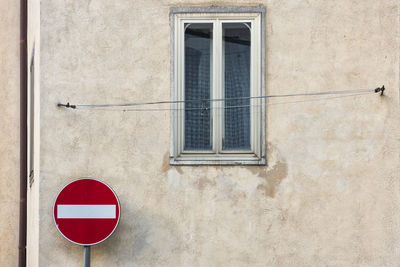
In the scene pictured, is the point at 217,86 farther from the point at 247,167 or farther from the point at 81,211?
the point at 81,211

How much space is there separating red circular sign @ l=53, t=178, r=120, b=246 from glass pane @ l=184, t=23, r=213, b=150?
3.99 feet

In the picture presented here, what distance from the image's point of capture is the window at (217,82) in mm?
10859

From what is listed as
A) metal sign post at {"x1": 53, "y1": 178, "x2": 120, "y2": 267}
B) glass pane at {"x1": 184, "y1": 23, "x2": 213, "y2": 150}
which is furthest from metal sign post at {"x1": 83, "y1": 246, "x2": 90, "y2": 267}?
glass pane at {"x1": 184, "y1": 23, "x2": 213, "y2": 150}

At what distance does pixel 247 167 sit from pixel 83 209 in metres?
1.87

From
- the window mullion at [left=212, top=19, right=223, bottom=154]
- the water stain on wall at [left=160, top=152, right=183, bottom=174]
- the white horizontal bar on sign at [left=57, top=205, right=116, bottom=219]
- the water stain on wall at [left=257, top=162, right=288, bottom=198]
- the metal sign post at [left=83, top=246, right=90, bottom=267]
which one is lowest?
the metal sign post at [left=83, top=246, right=90, bottom=267]

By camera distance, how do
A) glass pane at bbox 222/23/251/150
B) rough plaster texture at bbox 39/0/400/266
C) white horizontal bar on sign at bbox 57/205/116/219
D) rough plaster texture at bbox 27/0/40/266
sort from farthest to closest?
rough plaster texture at bbox 27/0/40/266 < glass pane at bbox 222/23/251/150 < rough plaster texture at bbox 39/0/400/266 < white horizontal bar on sign at bbox 57/205/116/219

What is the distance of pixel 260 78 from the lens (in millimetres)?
10852

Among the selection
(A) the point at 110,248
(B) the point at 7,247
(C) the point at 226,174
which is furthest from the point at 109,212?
(B) the point at 7,247

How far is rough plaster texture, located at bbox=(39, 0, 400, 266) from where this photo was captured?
1070 cm

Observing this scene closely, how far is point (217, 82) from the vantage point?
10.9m

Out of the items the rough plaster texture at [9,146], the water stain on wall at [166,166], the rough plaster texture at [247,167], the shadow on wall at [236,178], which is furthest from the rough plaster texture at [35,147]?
the shadow on wall at [236,178]

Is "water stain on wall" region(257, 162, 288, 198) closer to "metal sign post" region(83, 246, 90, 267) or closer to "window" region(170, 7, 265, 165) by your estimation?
"window" region(170, 7, 265, 165)

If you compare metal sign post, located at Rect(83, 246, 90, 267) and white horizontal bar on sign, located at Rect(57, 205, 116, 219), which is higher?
white horizontal bar on sign, located at Rect(57, 205, 116, 219)

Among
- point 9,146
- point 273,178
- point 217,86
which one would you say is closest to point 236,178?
point 273,178
